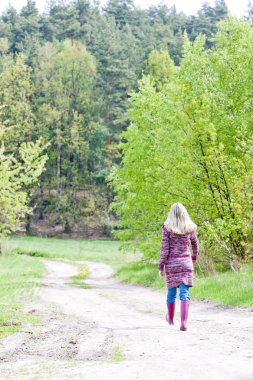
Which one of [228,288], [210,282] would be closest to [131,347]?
[228,288]

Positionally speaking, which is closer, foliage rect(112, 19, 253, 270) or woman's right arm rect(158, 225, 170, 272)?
woman's right arm rect(158, 225, 170, 272)

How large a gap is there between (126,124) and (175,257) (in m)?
70.1

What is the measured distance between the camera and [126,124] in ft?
262

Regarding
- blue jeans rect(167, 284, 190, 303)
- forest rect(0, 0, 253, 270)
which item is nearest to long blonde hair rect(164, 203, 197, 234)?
blue jeans rect(167, 284, 190, 303)

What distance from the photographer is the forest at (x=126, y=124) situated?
1991cm

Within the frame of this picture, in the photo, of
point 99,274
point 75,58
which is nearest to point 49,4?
point 75,58

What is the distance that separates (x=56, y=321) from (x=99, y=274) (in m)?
21.8

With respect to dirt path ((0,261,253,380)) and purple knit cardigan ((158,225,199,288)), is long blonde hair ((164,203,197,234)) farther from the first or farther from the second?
dirt path ((0,261,253,380))

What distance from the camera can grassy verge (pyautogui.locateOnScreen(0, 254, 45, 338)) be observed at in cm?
1292

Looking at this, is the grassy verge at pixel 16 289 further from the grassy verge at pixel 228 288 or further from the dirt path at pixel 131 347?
the grassy verge at pixel 228 288

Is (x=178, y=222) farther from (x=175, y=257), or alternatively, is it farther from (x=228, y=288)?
(x=228, y=288)

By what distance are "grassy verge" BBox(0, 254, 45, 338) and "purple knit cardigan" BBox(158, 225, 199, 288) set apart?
3.29m

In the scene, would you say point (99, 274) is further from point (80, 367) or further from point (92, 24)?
point (92, 24)

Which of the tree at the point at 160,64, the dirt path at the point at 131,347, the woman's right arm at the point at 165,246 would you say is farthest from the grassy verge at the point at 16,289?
the tree at the point at 160,64
